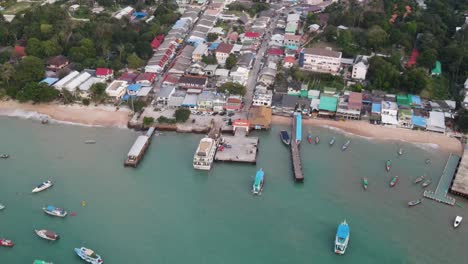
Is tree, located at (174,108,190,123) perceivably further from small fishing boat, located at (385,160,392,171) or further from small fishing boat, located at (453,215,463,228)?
small fishing boat, located at (453,215,463,228)

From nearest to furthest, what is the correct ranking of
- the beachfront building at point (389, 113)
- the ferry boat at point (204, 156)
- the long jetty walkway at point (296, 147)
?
1. the long jetty walkway at point (296, 147)
2. the ferry boat at point (204, 156)
3. the beachfront building at point (389, 113)

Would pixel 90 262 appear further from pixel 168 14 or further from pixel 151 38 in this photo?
pixel 168 14

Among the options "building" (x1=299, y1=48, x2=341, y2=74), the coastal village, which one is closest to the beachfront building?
the coastal village

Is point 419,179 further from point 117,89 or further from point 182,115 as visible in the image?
point 117,89

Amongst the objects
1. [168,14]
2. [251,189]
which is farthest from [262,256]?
[168,14]

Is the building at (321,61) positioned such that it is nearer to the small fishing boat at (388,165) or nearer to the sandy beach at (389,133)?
the sandy beach at (389,133)

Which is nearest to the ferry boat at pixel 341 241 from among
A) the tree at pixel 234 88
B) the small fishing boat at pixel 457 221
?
the small fishing boat at pixel 457 221

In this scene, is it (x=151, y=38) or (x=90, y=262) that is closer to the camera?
(x=90, y=262)
